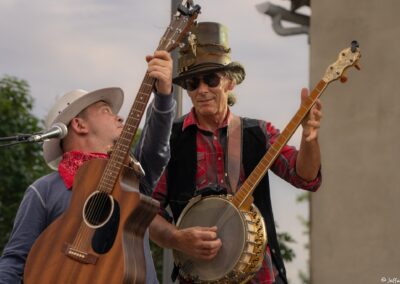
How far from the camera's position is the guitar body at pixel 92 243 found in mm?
5898

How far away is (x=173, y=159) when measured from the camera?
705cm

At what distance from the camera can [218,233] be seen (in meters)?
6.80

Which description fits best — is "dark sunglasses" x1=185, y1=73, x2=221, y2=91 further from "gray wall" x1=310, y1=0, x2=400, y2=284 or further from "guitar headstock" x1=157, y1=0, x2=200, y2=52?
"gray wall" x1=310, y1=0, x2=400, y2=284

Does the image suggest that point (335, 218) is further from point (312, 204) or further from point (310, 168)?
point (310, 168)

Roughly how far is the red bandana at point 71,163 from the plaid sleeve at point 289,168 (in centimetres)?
112

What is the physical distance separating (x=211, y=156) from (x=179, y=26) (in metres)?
1.07

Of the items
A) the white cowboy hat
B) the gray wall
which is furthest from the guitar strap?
the gray wall

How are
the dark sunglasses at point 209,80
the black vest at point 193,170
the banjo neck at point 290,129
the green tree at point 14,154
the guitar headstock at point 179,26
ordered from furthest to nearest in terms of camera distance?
the green tree at point 14,154
the dark sunglasses at point 209,80
the black vest at point 193,170
the banjo neck at point 290,129
the guitar headstock at point 179,26

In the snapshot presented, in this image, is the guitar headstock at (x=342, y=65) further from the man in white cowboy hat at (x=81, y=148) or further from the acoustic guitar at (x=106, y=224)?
the man in white cowboy hat at (x=81, y=148)

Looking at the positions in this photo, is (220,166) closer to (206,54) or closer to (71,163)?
(206,54)

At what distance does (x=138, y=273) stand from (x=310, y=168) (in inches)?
51.4

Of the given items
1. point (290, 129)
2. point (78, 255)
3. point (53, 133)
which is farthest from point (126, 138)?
point (290, 129)

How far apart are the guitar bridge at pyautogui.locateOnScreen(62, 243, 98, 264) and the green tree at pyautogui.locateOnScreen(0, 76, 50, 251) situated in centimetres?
1797

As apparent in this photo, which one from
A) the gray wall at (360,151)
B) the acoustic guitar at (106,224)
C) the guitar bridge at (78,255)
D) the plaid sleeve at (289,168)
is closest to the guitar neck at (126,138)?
the acoustic guitar at (106,224)
